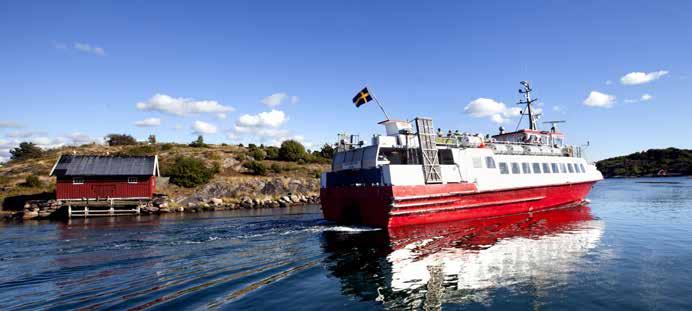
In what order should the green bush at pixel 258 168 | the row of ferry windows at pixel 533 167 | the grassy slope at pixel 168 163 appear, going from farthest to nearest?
the green bush at pixel 258 168 < the grassy slope at pixel 168 163 < the row of ferry windows at pixel 533 167

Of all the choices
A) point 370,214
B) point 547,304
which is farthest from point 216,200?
point 547,304

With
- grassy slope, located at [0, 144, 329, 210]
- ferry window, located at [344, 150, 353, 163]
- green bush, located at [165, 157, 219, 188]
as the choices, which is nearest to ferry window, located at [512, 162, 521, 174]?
ferry window, located at [344, 150, 353, 163]

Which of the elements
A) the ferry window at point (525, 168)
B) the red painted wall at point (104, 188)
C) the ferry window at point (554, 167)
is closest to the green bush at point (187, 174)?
the red painted wall at point (104, 188)

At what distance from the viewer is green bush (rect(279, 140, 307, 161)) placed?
232ft

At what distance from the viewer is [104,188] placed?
4253 centimetres

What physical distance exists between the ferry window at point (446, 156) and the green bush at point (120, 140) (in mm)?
80733

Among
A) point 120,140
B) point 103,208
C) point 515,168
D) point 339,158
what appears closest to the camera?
point 339,158

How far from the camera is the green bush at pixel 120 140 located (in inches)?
3428

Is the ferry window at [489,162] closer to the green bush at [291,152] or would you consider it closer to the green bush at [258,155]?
the green bush at [291,152]

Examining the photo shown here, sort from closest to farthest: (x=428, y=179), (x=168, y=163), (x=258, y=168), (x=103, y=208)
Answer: (x=428, y=179), (x=103, y=208), (x=258, y=168), (x=168, y=163)

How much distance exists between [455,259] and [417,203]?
7.75 m

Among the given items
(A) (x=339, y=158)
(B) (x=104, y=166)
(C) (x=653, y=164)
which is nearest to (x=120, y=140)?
(B) (x=104, y=166)

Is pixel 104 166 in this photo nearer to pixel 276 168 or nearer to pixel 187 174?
pixel 187 174

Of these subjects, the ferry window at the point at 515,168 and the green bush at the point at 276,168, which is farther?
the green bush at the point at 276,168
